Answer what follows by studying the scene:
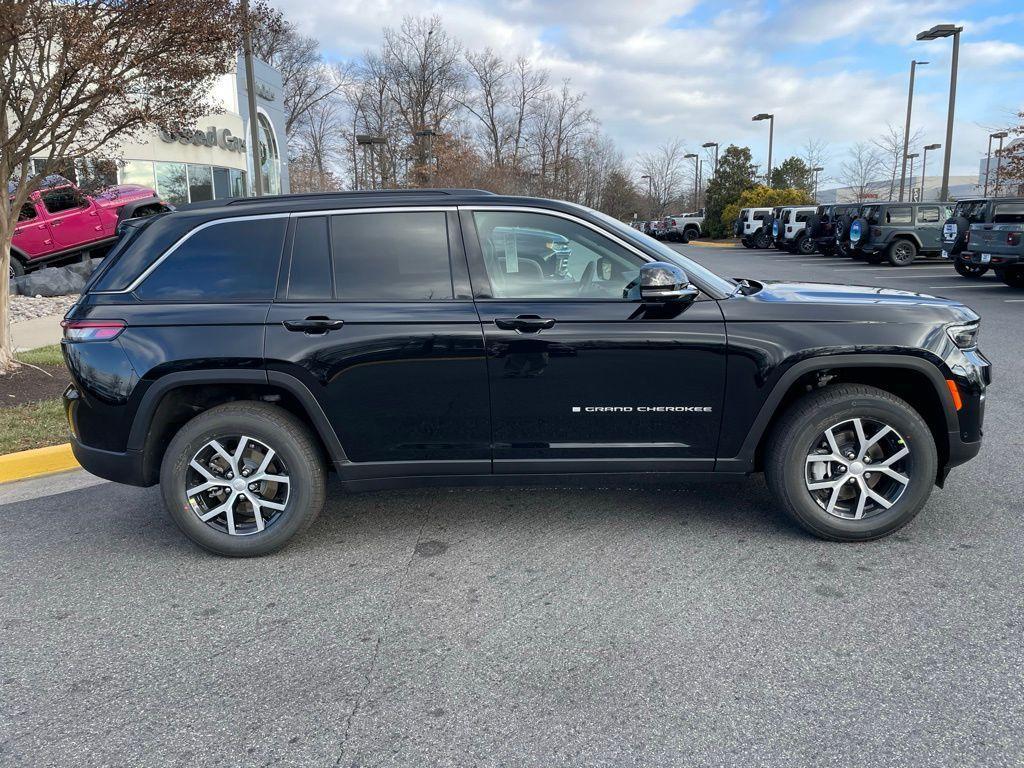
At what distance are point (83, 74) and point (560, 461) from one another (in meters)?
6.31

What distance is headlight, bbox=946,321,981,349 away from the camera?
3.89m

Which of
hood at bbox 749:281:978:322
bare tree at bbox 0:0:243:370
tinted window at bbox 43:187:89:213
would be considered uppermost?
bare tree at bbox 0:0:243:370

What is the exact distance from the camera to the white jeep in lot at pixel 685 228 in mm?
48000

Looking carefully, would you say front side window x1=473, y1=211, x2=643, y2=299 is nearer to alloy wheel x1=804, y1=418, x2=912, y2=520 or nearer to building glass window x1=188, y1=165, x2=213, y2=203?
alloy wheel x1=804, y1=418, x2=912, y2=520

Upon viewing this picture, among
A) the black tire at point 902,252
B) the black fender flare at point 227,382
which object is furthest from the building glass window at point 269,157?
the black fender flare at point 227,382

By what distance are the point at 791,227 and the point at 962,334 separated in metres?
30.6

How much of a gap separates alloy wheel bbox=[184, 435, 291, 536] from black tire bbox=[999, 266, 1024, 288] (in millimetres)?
16201

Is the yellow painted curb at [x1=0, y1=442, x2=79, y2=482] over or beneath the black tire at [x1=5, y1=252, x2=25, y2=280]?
beneath

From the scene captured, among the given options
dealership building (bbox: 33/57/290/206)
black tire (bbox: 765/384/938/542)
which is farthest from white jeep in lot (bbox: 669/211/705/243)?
black tire (bbox: 765/384/938/542)

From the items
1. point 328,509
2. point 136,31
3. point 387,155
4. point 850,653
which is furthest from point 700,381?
point 387,155

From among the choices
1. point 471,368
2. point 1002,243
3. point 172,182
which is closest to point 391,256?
point 471,368

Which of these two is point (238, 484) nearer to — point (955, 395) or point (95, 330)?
point (95, 330)

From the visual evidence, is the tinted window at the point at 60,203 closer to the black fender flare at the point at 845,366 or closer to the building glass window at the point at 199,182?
the building glass window at the point at 199,182

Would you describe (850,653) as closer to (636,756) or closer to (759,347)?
(636,756)
